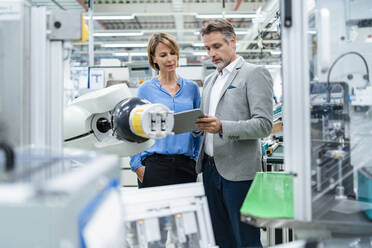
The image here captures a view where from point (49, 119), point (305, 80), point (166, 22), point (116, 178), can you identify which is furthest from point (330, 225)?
point (166, 22)

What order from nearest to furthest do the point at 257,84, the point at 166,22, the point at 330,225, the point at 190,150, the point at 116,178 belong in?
the point at 116,178 < the point at 330,225 < the point at 257,84 < the point at 190,150 < the point at 166,22

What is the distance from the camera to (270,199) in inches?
43.2

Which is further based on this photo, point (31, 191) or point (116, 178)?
point (116, 178)

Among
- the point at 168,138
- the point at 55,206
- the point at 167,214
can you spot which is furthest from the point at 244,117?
the point at 55,206

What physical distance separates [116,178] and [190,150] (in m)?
Result: 1.00

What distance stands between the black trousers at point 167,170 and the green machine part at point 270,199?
0.50 meters

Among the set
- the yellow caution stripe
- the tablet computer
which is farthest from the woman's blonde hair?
the yellow caution stripe

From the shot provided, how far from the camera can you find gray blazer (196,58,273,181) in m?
1.53

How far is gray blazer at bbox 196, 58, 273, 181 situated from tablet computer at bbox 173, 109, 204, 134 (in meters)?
0.14

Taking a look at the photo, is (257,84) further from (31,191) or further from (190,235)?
(31,191)

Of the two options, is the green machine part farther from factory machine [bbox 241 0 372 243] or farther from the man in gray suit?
the man in gray suit

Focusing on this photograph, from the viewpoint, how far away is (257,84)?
1549 mm

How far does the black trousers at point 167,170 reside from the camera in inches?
70.4

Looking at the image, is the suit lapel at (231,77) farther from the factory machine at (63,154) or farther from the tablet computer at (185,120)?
the factory machine at (63,154)
